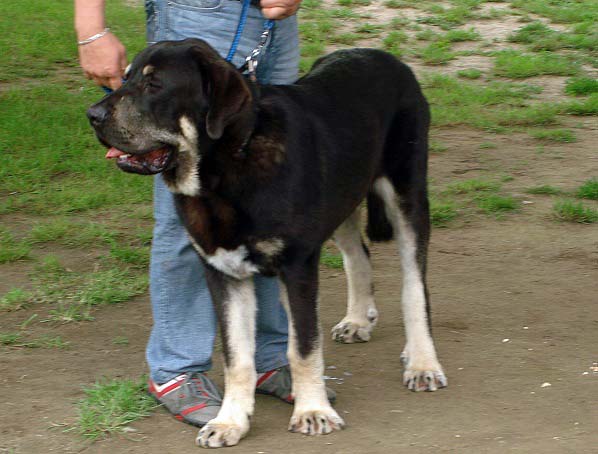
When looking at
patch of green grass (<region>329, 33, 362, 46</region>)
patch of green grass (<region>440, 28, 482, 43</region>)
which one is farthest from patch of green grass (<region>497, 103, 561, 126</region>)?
patch of green grass (<region>329, 33, 362, 46</region>)

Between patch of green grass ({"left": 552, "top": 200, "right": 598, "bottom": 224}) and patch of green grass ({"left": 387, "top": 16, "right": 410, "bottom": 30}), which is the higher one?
patch of green grass ({"left": 552, "top": 200, "right": 598, "bottom": 224})

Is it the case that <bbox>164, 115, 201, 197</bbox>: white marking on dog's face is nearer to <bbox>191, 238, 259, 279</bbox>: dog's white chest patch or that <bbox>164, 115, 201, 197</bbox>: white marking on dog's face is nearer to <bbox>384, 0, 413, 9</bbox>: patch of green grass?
<bbox>191, 238, 259, 279</bbox>: dog's white chest patch

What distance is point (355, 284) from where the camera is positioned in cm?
513

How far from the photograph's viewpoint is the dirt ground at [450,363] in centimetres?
400

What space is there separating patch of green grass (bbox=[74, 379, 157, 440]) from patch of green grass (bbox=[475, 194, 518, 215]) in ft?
11.1

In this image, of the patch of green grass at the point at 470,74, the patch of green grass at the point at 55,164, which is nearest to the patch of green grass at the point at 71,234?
the patch of green grass at the point at 55,164

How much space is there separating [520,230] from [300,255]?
3.19 metres

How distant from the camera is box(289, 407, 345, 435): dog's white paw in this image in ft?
13.2

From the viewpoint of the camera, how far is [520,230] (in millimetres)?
6738

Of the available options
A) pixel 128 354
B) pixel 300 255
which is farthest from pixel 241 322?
pixel 128 354

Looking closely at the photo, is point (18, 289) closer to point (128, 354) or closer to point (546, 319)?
point (128, 354)

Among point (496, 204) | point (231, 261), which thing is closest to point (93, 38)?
point (231, 261)

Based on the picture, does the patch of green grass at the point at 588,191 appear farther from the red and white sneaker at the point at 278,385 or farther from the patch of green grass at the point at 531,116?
the red and white sneaker at the point at 278,385

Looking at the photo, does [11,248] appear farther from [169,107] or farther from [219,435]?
[169,107]
